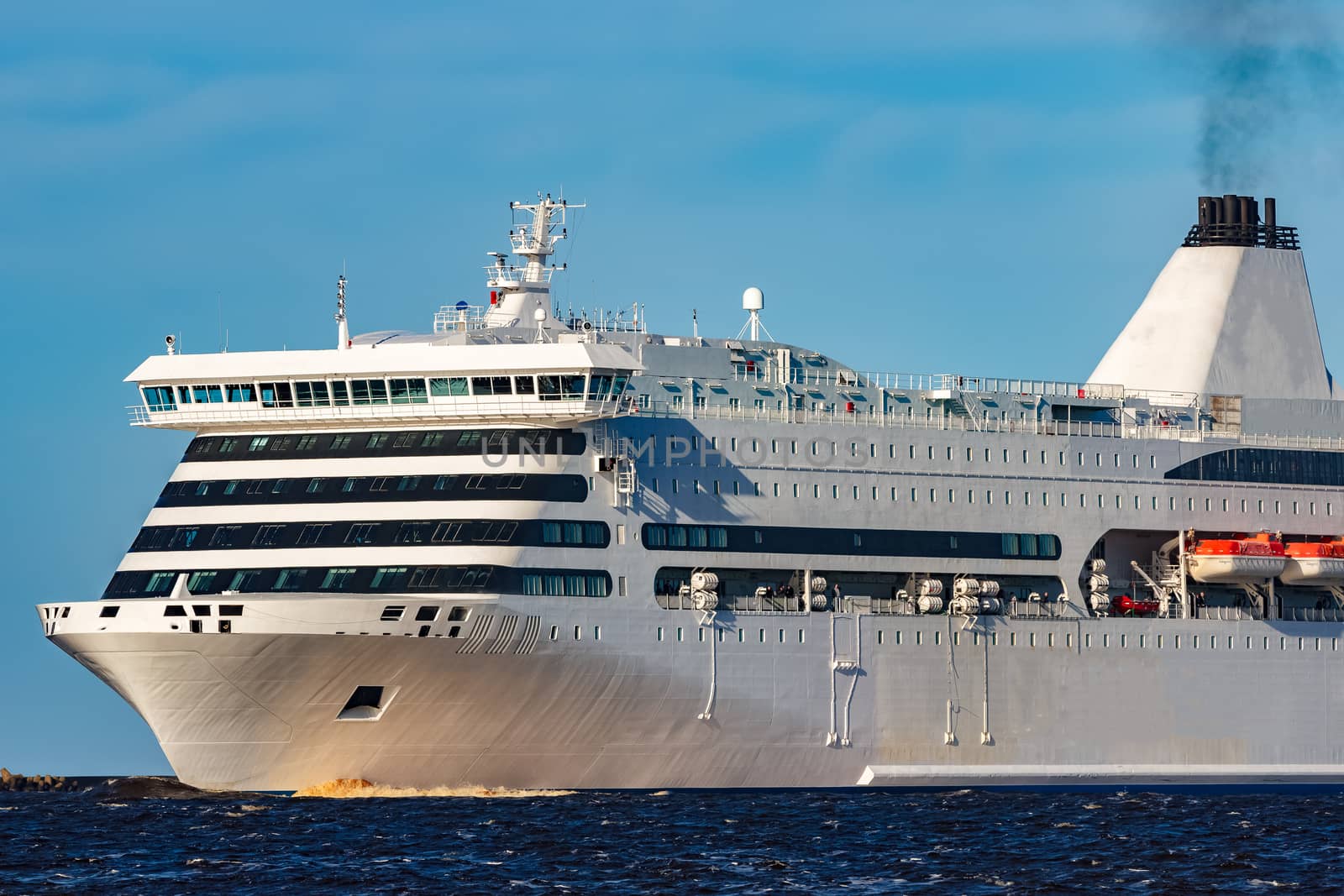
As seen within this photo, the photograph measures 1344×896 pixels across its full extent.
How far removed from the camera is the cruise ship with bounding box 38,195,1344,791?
49.3m

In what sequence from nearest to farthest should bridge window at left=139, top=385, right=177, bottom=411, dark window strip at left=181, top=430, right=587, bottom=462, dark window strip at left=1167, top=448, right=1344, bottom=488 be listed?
dark window strip at left=181, top=430, right=587, bottom=462
bridge window at left=139, top=385, right=177, bottom=411
dark window strip at left=1167, top=448, right=1344, bottom=488

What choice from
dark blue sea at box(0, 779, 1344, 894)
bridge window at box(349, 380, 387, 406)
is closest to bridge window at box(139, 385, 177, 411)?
bridge window at box(349, 380, 387, 406)

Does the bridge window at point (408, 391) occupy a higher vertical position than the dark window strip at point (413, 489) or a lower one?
higher

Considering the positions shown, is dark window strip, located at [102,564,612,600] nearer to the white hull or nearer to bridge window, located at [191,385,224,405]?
the white hull

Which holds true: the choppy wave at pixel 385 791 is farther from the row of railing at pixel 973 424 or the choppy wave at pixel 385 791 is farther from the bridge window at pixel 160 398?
the bridge window at pixel 160 398

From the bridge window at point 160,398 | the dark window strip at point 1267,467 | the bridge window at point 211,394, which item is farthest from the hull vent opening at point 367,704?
the dark window strip at point 1267,467

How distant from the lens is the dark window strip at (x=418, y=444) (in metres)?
51.2

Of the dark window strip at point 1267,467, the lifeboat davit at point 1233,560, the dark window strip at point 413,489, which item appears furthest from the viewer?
the dark window strip at point 1267,467

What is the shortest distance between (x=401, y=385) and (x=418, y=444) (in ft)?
4.41

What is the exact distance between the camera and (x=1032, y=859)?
4378cm

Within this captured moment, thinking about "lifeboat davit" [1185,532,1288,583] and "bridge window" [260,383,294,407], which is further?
"lifeboat davit" [1185,532,1288,583]

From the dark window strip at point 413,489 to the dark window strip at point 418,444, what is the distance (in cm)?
60

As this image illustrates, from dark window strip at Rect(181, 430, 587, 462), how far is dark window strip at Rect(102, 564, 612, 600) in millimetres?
2746

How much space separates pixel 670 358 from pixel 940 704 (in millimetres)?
10119
